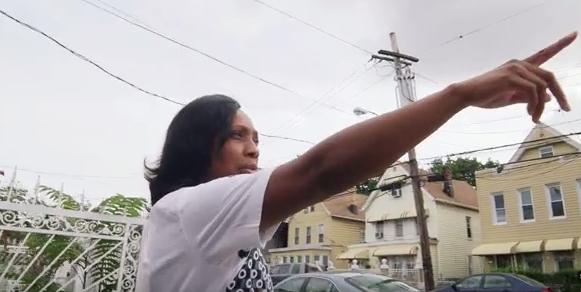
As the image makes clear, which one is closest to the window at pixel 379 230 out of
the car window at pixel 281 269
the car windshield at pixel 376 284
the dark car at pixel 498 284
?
the car window at pixel 281 269

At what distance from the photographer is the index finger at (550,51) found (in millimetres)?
872

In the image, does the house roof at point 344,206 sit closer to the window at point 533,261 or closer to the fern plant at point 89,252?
the window at point 533,261

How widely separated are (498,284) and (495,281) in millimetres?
129

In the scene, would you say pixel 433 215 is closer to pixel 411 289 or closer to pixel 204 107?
pixel 411 289

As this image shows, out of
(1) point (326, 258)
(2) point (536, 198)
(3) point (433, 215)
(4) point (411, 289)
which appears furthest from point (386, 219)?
(4) point (411, 289)

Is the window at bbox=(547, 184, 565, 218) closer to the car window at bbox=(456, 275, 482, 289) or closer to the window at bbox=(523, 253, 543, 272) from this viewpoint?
the window at bbox=(523, 253, 543, 272)

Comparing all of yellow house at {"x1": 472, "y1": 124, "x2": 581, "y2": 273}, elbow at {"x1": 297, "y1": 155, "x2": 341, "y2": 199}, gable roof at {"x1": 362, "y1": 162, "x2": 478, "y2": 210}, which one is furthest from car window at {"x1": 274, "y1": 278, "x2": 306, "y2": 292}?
gable roof at {"x1": 362, "y1": 162, "x2": 478, "y2": 210}

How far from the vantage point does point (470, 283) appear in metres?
12.9

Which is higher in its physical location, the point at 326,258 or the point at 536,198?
the point at 536,198

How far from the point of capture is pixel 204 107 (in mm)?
1257

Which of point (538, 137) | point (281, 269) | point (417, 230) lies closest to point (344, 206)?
point (417, 230)

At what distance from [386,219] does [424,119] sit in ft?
90.7

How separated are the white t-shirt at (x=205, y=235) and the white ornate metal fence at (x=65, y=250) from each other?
13.2 ft

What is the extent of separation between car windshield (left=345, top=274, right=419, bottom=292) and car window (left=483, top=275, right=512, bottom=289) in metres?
5.52
